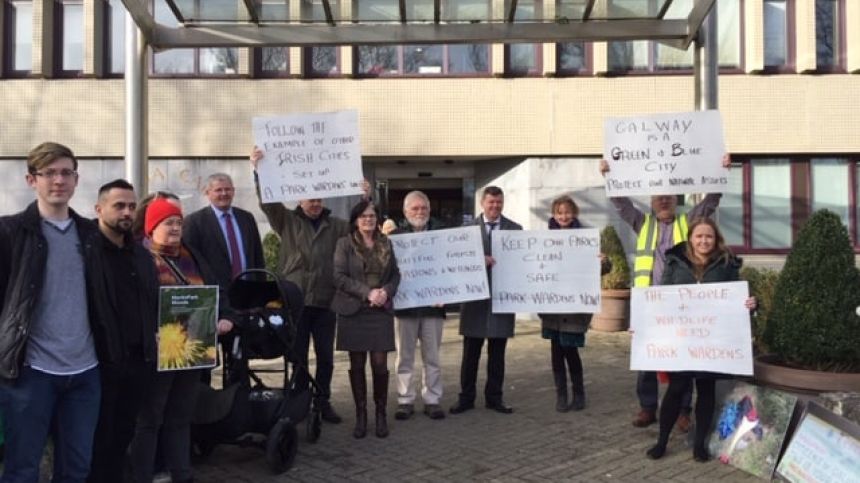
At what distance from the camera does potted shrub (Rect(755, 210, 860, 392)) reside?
482 centimetres

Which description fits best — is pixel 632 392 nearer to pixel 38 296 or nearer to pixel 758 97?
pixel 38 296

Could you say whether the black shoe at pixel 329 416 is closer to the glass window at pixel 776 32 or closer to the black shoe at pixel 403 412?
the black shoe at pixel 403 412

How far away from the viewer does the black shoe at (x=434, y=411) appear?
606 cm

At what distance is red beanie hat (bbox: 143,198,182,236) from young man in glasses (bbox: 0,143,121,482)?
589 mm

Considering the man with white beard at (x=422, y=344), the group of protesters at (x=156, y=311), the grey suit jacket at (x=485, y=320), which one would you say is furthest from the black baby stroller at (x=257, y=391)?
the grey suit jacket at (x=485, y=320)

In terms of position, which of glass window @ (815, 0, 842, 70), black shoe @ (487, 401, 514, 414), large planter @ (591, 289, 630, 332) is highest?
glass window @ (815, 0, 842, 70)

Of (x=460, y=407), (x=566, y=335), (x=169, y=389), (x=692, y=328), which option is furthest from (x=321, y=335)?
(x=692, y=328)

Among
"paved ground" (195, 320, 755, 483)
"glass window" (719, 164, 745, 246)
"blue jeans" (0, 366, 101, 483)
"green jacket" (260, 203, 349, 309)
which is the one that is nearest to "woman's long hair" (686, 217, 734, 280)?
"paved ground" (195, 320, 755, 483)

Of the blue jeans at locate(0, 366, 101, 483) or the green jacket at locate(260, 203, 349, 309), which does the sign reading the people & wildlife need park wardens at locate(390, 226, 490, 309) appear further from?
the blue jeans at locate(0, 366, 101, 483)

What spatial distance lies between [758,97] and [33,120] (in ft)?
42.2

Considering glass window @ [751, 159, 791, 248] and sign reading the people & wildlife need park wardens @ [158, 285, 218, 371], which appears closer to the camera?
sign reading the people & wildlife need park wardens @ [158, 285, 218, 371]

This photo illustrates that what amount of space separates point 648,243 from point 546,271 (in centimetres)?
90

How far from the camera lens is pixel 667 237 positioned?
18.5ft

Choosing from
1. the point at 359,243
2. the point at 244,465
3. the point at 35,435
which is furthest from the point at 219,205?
the point at 35,435
